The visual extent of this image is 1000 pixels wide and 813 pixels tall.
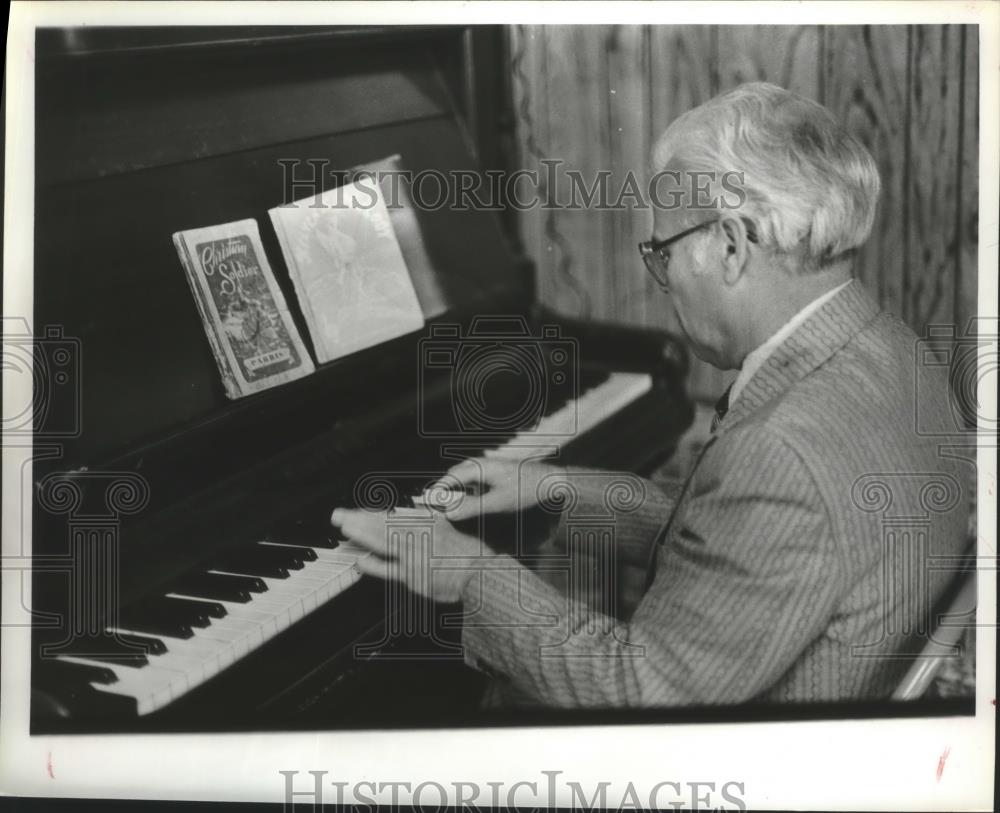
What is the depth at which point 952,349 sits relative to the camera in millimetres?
1930

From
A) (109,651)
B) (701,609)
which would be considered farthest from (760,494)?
(109,651)

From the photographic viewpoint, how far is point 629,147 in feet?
6.15

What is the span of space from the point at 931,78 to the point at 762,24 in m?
0.35

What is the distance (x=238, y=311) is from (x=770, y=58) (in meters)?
1.12

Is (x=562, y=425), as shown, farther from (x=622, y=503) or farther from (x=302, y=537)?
(x=302, y=537)

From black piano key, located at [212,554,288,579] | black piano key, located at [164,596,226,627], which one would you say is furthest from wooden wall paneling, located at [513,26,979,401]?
black piano key, located at [164,596,226,627]

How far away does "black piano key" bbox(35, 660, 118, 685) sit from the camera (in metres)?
1.83

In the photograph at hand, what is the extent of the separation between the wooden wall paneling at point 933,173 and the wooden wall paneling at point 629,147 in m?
0.52

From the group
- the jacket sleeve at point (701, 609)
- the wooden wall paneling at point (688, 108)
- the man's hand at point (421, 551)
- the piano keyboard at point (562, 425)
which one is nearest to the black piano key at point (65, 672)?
the man's hand at point (421, 551)

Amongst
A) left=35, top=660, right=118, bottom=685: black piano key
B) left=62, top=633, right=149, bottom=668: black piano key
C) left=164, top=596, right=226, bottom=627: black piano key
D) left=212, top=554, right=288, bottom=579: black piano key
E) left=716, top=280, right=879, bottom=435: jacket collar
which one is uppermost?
left=716, top=280, right=879, bottom=435: jacket collar

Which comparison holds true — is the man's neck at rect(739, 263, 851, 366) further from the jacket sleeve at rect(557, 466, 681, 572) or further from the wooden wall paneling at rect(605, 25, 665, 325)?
the jacket sleeve at rect(557, 466, 681, 572)

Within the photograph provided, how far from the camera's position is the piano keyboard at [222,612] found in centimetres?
161

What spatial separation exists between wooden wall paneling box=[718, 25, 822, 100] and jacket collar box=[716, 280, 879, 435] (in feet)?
1.38

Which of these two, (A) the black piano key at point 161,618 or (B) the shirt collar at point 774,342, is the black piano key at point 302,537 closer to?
(A) the black piano key at point 161,618
